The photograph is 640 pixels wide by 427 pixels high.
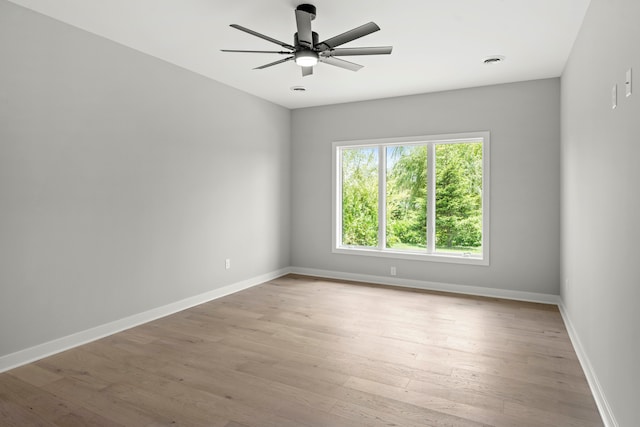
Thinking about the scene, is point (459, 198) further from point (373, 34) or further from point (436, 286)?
point (373, 34)

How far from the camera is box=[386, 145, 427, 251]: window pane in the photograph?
17.5ft

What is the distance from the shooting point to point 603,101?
2.32 meters

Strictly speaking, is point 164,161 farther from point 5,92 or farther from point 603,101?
point 603,101

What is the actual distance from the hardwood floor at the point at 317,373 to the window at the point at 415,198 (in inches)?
47.8

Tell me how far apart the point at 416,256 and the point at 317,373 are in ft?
9.74

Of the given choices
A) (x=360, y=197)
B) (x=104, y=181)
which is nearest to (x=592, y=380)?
(x=360, y=197)

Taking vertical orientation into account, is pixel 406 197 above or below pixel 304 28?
below

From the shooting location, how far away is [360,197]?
19.2 ft

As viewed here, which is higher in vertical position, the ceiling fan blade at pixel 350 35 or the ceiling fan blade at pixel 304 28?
the ceiling fan blade at pixel 304 28

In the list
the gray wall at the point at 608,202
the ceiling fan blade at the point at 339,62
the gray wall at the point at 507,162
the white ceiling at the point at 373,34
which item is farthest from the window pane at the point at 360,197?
the gray wall at the point at 608,202

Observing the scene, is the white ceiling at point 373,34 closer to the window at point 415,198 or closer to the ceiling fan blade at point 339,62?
the ceiling fan blade at point 339,62

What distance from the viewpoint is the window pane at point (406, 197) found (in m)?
5.34

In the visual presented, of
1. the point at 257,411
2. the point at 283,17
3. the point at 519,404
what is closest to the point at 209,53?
the point at 283,17

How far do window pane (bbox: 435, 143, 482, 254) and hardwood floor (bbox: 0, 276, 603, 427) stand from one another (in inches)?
46.1
